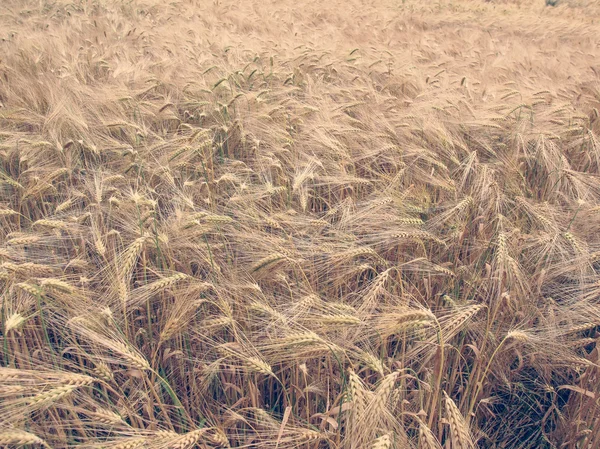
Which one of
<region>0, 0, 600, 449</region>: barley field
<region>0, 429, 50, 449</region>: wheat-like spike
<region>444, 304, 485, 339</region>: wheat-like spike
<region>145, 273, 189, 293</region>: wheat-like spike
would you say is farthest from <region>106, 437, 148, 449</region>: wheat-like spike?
Result: <region>444, 304, 485, 339</region>: wheat-like spike

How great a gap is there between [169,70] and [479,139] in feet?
7.61

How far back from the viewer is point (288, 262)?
1580 millimetres

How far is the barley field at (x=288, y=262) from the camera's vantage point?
1.26m

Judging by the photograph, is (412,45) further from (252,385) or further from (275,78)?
(252,385)

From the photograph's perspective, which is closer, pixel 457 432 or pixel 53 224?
pixel 457 432

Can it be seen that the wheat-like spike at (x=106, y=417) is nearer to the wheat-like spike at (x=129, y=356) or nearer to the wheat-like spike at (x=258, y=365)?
the wheat-like spike at (x=129, y=356)

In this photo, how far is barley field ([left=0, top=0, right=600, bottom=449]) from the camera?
126cm

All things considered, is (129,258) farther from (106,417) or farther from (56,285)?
(106,417)

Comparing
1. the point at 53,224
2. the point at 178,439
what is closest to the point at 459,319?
Result: the point at 178,439

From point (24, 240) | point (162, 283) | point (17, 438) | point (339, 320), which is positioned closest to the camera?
point (17, 438)

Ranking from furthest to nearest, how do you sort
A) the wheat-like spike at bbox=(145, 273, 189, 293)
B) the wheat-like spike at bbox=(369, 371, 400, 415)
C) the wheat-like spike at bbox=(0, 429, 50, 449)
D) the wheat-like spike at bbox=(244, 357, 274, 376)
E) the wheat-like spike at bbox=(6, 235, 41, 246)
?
the wheat-like spike at bbox=(6, 235, 41, 246) → the wheat-like spike at bbox=(145, 273, 189, 293) → the wheat-like spike at bbox=(244, 357, 274, 376) → the wheat-like spike at bbox=(369, 371, 400, 415) → the wheat-like spike at bbox=(0, 429, 50, 449)

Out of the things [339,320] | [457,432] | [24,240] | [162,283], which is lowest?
[457,432]

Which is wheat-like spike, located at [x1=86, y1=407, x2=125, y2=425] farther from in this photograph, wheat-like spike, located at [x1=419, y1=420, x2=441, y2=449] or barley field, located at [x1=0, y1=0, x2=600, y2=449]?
wheat-like spike, located at [x1=419, y1=420, x2=441, y2=449]

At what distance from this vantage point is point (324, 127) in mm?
2438
